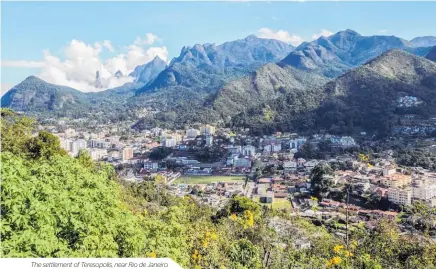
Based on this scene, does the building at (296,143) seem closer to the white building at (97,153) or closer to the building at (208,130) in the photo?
the building at (208,130)

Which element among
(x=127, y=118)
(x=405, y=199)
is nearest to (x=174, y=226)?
(x=405, y=199)

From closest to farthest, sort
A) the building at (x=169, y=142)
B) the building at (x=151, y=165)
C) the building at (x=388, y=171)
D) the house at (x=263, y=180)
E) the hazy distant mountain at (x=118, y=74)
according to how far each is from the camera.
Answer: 1. the building at (x=388, y=171)
2. the house at (x=263, y=180)
3. the building at (x=151, y=165)
4. the building at (x=169, y=142)
5. the hazy distant mountain at (x=118, y=74)

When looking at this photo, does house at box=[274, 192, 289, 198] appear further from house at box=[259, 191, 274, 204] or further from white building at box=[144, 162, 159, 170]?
white building at box=[144, 162, 159, 170]

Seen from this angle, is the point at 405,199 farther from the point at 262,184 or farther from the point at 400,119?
the point at 400,119

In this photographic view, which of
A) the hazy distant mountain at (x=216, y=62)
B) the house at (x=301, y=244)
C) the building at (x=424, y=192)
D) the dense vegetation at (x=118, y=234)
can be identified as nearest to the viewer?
the dense vegetation at (x=118, y=234)

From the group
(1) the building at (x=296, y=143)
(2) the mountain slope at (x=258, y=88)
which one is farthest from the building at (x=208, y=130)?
(1) the building at (x=296, y=143)

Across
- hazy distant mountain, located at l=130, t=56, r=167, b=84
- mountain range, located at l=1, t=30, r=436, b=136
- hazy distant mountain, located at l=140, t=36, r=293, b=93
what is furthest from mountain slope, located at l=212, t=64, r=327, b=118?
hazy distant mountain, located at l=130, t=56, r=167, b=84
